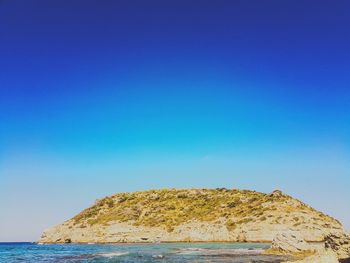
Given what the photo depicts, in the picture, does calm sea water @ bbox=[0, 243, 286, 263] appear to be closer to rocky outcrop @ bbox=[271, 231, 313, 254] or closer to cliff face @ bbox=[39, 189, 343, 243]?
rocky outcrop @ bbox=[271, 231, 313, 254]

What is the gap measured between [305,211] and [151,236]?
4270 cm

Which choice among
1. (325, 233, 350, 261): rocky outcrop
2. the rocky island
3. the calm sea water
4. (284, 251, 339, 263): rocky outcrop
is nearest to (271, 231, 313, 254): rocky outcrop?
the calm sea water

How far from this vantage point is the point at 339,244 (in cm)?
3619

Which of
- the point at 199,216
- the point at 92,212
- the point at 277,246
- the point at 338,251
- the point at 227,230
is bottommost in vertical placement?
the point at 338,251

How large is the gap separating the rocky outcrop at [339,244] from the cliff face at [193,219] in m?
57.5

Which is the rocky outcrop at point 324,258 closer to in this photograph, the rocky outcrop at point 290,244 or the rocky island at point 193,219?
the rocky outcrop at point 290,244

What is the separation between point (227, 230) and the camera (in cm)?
10750

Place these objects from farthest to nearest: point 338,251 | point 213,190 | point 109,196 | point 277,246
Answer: point 109,196, point 213,190, point 277,246, point 338,251

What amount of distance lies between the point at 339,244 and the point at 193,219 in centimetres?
8586

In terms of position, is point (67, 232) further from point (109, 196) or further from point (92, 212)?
point (109, 196)

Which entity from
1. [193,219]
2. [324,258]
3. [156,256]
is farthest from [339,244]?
[193,219]

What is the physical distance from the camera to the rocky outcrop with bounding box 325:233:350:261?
34.4m

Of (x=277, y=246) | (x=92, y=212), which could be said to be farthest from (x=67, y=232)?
(x=277, y=246)

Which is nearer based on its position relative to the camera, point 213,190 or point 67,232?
point 67,232
